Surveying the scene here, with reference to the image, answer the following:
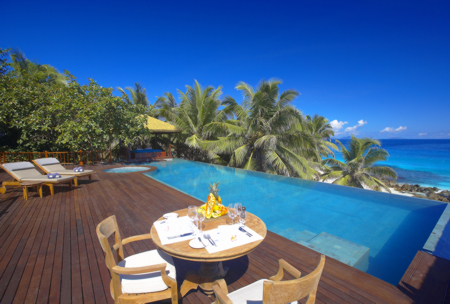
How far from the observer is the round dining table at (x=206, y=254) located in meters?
1.49

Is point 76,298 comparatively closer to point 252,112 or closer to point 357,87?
point 252,112

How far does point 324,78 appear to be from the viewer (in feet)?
103

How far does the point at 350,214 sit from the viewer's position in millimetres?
4621

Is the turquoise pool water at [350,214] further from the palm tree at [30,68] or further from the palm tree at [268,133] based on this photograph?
the palm tree at [30,68]

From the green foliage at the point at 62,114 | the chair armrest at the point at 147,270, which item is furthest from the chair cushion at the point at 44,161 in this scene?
the chair armrest at the point at 147,270

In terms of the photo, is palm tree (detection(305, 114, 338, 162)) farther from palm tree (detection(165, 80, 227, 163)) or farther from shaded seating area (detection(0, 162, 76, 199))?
shaded seating area (detection(0, 162, 76, 199))

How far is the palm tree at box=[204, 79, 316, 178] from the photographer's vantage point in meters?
10.2

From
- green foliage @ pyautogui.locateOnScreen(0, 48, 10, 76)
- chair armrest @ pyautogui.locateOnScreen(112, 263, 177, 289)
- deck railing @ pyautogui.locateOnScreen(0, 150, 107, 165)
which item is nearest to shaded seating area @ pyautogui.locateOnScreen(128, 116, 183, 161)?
deck railing @ pyautogui.locateOnScreen(0, 150, 107, 165)

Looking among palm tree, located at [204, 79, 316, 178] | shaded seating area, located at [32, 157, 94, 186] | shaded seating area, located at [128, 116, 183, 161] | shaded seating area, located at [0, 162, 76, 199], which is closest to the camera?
shaded seating area, located at [0, 162, 76, 199]

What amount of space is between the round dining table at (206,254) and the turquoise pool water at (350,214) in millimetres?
2147

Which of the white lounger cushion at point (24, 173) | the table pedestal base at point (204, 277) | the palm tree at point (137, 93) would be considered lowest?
the table pedestal base at point (204, 277)

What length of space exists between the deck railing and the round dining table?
10.8 metres

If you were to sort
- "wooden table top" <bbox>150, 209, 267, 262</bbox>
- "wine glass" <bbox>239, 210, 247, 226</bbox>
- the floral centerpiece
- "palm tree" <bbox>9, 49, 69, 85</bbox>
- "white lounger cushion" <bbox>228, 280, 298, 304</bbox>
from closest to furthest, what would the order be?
"white lounger cushion" <bbox>228, 280, 298, 304</bbox>
"wooden table top" <bbox>150, 209, 267, 262</bbox>
"wine glass" <bbox>239, 210, 247, 226</bbox>
the floral centerpiece
"palm tree" <bbox>9, 49, 69, 85</bbox>

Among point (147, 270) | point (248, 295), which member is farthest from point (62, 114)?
point (248, 295)
